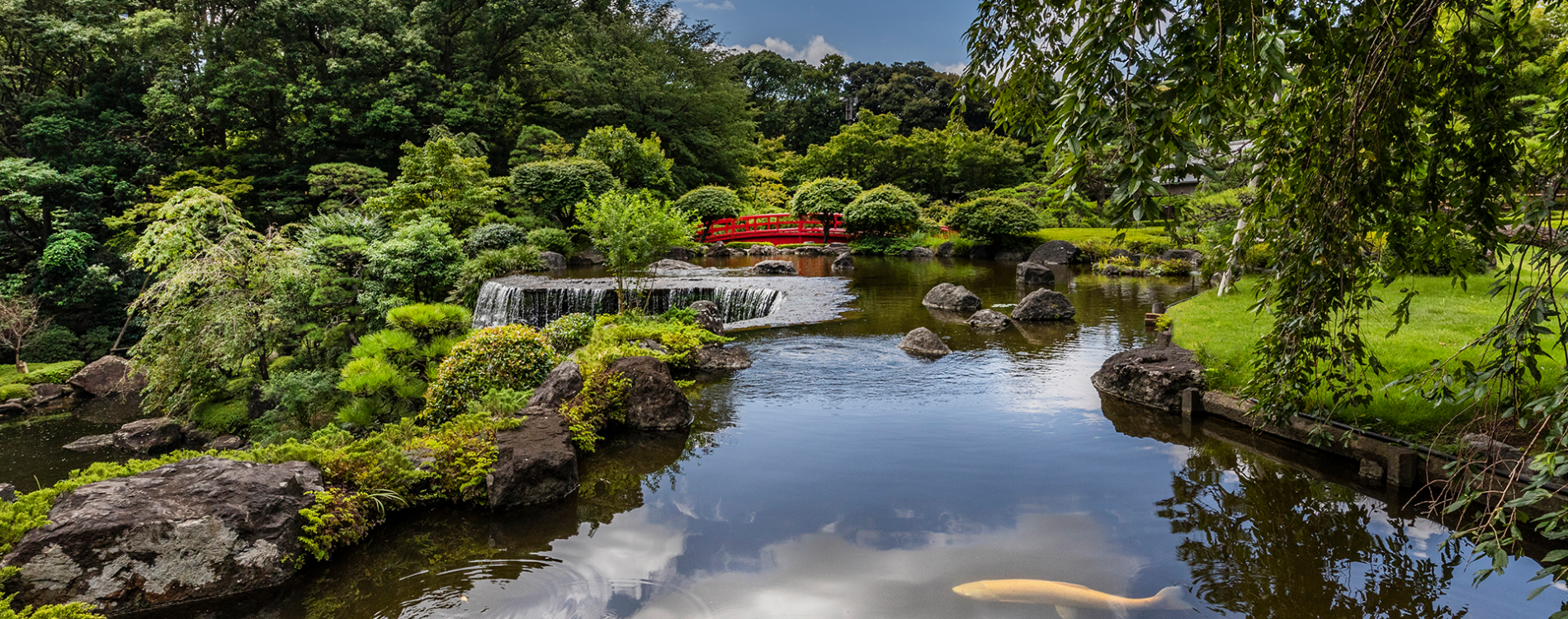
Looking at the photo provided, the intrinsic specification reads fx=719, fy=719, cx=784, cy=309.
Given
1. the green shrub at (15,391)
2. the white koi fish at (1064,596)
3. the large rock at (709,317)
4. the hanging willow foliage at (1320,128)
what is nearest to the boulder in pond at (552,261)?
the large rock at (709,317)

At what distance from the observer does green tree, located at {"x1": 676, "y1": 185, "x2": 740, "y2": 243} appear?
1117 inches

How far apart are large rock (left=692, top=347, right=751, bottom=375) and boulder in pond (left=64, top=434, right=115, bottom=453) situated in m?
7.92

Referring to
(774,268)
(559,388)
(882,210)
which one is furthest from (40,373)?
(882,210)

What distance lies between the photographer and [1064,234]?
88.5ft

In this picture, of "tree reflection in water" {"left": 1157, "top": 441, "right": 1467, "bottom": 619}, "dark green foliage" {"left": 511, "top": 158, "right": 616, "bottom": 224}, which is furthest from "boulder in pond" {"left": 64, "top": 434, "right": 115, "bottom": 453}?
"dark green foliage" {"left": 511, "top": 158, "right": 616, "bottom": 224}

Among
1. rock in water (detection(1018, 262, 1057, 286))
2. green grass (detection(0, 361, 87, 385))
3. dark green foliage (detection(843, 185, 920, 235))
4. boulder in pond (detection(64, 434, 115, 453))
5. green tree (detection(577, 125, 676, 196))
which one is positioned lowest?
boulder in pond (detection(64, 434, 115, 453))

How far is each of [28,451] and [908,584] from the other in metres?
12.5

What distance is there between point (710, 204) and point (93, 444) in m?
20.6

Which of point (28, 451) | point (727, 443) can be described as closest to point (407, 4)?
point (28, 451)

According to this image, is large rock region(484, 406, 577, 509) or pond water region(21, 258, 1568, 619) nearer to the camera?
pond water region(21, 258, 1568, 619)

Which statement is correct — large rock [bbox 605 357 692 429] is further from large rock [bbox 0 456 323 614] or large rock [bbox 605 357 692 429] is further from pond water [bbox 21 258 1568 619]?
large rock [bbox 0 456 323 614]

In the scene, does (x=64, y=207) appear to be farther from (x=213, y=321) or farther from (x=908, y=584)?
(x=908, y=584)

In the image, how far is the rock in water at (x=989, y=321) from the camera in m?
11.8

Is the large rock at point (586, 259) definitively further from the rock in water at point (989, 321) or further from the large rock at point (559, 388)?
the large rock at point (559, 388)
